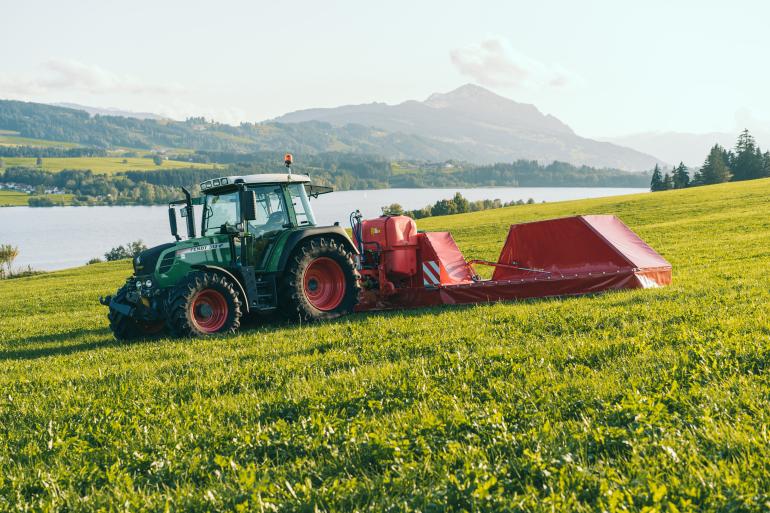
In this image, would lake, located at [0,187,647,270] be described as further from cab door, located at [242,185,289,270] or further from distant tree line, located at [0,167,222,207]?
cab door, located at [242,185,289,270]

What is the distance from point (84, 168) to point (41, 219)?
71.5 metres

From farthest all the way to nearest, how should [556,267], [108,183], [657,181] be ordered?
[108,183] < [657,181] < [556,267]

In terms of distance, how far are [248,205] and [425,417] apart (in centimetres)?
694

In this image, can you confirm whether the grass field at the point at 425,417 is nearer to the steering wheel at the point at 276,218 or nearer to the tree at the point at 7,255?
the steering wheel at the point at 276,218

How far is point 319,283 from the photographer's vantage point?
1250 cm

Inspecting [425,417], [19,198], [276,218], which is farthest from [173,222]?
[19,198]

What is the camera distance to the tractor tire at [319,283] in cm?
1177

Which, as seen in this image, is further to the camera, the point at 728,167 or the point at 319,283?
the point at 728,167

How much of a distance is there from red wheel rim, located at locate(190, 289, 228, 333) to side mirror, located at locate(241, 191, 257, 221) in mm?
1442

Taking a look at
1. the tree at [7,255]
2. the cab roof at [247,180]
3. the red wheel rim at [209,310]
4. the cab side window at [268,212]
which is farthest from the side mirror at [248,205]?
the tree at [7,255]

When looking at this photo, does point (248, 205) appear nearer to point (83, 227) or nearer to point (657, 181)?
point (657, 181)

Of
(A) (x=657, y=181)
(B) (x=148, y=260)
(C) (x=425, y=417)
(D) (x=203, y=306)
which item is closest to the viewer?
(C) (x=425, y=417)

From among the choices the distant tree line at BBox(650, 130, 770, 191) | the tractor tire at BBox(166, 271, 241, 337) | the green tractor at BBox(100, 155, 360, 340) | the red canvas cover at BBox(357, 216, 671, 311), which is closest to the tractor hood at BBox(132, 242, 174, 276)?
the green tractor at BBox(100, 155, 360, 340)

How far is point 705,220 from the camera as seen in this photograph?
→ 3219cm
